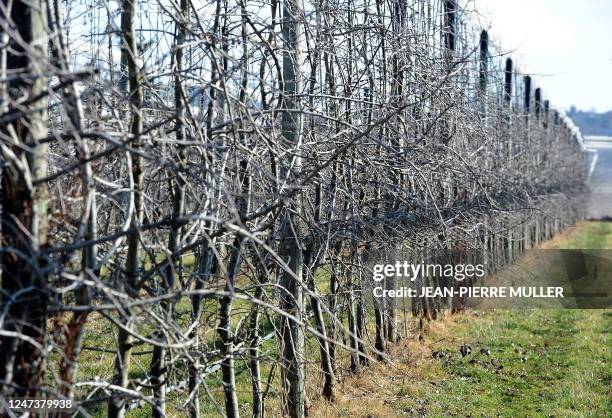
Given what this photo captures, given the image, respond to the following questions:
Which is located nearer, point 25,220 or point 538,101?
point 25,220

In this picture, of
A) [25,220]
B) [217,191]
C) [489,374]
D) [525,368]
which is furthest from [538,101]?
[25,220]

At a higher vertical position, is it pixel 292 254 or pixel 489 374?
pixel 292 254

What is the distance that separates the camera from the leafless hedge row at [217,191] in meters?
3.00

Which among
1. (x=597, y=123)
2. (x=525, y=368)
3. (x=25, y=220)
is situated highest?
(x=597, y=123)

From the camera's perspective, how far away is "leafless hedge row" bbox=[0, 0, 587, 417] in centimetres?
300

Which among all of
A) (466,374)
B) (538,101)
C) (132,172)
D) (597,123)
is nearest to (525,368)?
(466,374)

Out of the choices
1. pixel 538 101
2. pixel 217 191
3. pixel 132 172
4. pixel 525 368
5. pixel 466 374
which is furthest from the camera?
pixel 538 101

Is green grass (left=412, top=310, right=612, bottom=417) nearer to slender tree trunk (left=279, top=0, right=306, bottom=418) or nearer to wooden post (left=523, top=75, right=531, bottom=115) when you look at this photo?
slender tree trunk (left=279, top=0, right=306, bottom=418)

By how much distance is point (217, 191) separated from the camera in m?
4.30

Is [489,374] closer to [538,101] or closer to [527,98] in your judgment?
[527,98]

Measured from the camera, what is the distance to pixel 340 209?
7023mm

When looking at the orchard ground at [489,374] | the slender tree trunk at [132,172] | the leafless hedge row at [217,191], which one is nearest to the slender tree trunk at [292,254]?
the leafless hedge row at [217,191]

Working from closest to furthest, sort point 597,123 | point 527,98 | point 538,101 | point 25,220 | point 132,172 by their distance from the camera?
point 25,220 < point 132,172 < point 527,98 < point 538,101 < point 597,123

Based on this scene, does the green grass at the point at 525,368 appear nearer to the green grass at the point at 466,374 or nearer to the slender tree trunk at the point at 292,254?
the green grass at the point at 466,374
